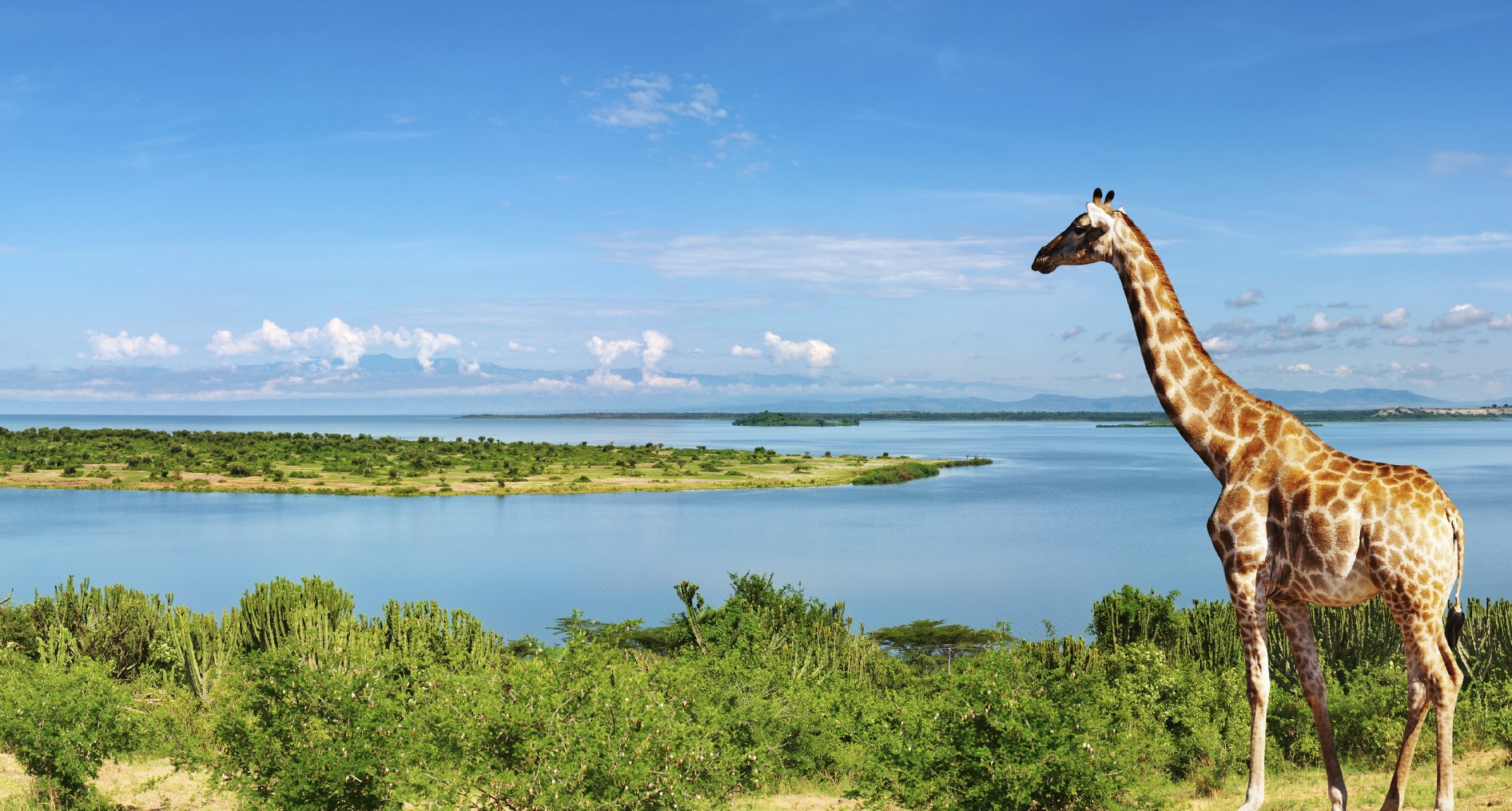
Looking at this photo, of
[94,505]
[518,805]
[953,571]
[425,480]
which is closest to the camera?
[518,805]

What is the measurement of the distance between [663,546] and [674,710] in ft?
135

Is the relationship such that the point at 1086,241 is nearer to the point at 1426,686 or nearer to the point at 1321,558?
the point at 1321,558

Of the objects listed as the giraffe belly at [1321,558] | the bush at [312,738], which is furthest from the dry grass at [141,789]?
the giraffe belly at [1321,558]

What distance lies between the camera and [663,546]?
50094 millimetres

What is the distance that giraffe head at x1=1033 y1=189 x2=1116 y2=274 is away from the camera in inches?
250

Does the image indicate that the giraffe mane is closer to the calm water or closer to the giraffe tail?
the giraffe tail

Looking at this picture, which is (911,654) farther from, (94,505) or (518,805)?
(94,505)

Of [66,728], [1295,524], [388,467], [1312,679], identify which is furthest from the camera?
[388,467]

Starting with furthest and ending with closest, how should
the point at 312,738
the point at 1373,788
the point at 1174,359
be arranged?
the point at 1373,788, the point at 312,738, the point at 1174,359

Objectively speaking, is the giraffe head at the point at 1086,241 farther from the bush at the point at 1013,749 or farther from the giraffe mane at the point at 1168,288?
the bush at the point at 1013,749

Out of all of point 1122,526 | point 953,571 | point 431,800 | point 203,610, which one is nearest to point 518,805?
point 431,800

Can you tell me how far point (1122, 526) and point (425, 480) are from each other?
50.0m

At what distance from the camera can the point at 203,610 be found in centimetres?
3416

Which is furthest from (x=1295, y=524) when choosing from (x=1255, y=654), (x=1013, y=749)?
(x=1013, y=749)
